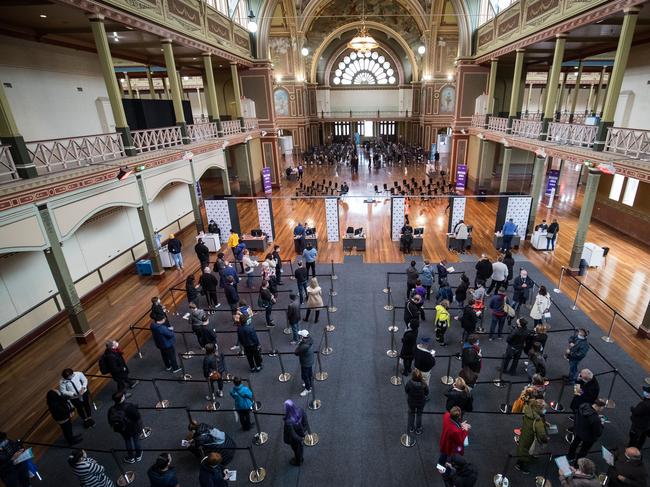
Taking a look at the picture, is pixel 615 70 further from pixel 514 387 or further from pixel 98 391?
pixel 98 391

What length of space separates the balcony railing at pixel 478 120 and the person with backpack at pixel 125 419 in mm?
21830

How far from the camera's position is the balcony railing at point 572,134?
11572 millimetres

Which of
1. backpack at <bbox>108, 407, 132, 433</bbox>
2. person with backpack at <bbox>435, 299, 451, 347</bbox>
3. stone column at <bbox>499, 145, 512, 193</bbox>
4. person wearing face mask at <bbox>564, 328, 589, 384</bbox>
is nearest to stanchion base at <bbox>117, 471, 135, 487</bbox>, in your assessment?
backpack at <bbox>108, 407, 132, 433</bbox>

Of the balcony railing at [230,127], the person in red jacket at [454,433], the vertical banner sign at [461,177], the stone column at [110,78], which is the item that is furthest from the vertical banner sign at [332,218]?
the vertical banner sign at [461,177]

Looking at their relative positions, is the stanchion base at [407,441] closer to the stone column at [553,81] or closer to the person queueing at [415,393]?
the person queueing at [415,393]

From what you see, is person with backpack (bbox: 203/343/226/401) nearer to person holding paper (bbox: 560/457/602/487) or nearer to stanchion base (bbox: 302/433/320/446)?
stanchion base (bbox: 302/433/320/446)

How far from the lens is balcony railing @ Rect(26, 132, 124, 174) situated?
8789 mm

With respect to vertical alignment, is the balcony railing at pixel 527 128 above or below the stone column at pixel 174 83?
below

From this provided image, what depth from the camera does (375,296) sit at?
37.1 feet

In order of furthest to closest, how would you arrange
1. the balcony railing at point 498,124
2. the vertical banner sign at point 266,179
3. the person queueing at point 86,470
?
the vertical banner sign at point 266,179 → the balcony railing at point 498,124 → the person queueing at point 86,470

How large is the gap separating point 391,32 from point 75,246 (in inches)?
1460

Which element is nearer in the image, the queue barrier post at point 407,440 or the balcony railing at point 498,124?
the queue barrier post at point 407,440

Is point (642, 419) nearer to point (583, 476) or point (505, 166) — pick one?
point (583, 476)

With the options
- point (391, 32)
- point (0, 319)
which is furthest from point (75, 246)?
point (391, 32)
